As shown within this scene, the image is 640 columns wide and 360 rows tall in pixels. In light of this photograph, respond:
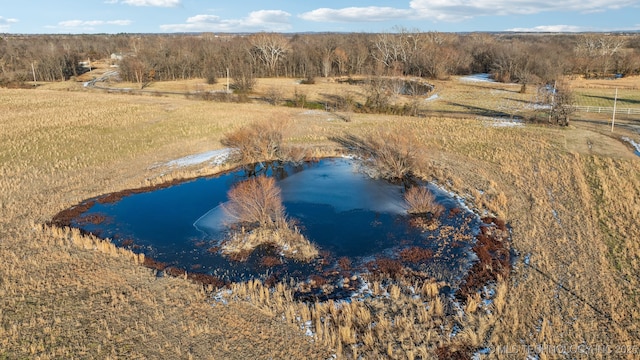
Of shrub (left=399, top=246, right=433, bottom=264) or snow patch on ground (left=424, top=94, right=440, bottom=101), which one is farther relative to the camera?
snow patch on ground (left=424, top=94, right=440, bottom=101)

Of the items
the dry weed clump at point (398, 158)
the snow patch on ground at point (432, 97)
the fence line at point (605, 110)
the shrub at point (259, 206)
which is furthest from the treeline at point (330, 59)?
the shrub at point (259, 206)

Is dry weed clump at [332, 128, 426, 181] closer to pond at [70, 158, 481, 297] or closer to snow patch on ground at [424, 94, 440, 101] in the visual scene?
pond at [70, 158, 481, 297]

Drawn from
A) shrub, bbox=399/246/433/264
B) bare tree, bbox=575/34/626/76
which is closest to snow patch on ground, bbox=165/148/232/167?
shrub, bbox=399/246/433/264

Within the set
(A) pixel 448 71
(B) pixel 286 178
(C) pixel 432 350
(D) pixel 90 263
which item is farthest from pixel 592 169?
(A) pixel 448 71

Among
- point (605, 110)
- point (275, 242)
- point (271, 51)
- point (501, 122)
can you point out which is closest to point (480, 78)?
point (605, 110)

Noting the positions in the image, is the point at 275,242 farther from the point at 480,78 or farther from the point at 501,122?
the point at 480,78

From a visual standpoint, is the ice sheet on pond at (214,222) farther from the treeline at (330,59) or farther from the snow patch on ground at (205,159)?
the treeline at (330,59)
